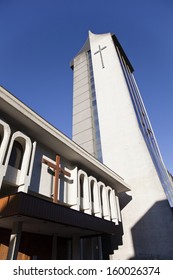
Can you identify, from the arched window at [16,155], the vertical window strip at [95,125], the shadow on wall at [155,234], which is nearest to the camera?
the arched window at [16,155]

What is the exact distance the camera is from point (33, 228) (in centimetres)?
1069

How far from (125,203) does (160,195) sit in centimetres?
371

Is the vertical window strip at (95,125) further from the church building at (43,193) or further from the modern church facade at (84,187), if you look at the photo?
the church building at (43,193)

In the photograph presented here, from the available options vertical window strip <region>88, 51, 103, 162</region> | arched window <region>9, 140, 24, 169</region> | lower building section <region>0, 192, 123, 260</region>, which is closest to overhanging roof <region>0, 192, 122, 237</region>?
lower building section <region>0, 192, 123, 260</region>

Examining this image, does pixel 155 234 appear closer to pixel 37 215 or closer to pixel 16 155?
pixel 37 215

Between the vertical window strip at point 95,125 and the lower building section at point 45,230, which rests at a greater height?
the vertical window strip at point 95,125

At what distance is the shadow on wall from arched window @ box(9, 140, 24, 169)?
42.3 ft

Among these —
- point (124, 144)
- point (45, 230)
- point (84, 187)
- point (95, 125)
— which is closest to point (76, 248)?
point (45, 230)

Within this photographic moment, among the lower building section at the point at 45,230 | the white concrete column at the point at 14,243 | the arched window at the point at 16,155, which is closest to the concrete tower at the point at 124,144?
the lower building section at the point at 45,230

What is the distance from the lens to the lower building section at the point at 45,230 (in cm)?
796

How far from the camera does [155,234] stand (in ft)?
53.0

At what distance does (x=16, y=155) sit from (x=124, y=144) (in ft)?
46.8
